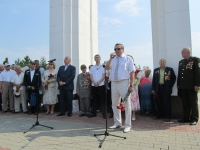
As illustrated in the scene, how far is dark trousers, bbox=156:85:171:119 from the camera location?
536 centimetres

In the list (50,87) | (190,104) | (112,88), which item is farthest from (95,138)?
(50,87)

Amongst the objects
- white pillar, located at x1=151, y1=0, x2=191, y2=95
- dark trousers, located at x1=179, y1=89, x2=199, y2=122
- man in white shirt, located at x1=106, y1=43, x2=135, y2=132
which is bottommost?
dark trousers, located at x1=179, y1=89, x2=199, y2=122

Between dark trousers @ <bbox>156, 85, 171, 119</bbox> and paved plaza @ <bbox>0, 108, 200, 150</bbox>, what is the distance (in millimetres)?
387

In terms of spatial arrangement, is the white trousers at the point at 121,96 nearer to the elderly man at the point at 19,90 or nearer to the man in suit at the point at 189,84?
the man in suit at the point at 189,84

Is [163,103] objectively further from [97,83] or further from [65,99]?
[65,99]

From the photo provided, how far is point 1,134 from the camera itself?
13.8 feet

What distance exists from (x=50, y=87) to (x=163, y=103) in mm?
3961

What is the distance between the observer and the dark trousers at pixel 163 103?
5359mm

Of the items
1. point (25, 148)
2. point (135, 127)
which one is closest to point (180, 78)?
point (135, 127)

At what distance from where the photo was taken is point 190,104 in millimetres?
5020

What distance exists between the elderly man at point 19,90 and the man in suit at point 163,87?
16.0 feet

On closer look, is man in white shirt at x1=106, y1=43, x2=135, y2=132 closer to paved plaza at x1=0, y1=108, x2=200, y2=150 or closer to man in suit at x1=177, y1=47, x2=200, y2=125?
paved plaza at x1=0, y1=108, x2=200, y2=150

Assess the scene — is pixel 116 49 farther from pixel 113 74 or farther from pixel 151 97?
pixel 151 97

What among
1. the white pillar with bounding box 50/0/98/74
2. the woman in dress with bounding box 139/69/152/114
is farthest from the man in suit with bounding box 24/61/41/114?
the woman in dress with bounding box 139/69/152/114
